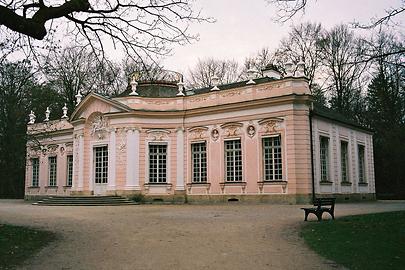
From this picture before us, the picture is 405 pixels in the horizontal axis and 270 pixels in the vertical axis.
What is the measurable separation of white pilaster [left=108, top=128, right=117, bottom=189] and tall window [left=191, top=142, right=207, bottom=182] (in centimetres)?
408

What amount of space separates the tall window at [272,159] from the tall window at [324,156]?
2.39 m

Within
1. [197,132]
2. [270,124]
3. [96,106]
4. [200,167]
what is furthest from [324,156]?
[96,106]

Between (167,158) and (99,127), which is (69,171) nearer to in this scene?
(99,127)

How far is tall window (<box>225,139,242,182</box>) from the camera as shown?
23.0m

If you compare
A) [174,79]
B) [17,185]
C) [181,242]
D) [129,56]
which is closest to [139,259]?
[181,242]

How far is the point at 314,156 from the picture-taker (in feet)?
70.9

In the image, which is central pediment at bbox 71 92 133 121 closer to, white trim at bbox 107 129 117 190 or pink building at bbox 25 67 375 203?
pink building at bbox 25 67 375 203

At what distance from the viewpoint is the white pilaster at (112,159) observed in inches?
961

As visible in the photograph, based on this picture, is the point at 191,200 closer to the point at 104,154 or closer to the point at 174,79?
the point at 104,154

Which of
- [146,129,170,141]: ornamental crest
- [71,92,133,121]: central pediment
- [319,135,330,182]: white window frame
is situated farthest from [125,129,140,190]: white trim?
[319,135,330,182]: white window frame

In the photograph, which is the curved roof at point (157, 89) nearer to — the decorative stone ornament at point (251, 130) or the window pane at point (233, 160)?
the window pane at point (233, 160)

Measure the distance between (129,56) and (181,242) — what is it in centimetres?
420

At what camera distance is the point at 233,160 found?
76.1 feet

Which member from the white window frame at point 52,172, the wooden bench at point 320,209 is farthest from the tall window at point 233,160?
the white window frame at point 52,172
